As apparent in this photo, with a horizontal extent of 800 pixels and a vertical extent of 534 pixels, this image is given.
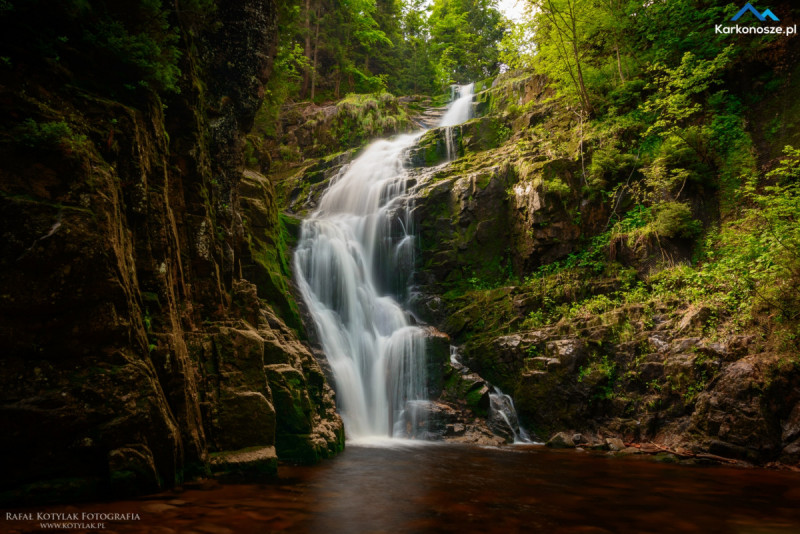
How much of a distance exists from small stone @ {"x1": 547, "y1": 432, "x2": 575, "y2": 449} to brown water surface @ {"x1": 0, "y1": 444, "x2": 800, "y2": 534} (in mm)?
2053

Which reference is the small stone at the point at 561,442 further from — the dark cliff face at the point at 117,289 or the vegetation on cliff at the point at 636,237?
the dark cliff face at the point at 117,289

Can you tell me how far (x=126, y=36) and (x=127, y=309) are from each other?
3249 millimetres

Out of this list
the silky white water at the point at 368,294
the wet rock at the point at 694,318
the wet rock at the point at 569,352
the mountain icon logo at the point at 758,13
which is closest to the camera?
the wet rock at the point at 694,318

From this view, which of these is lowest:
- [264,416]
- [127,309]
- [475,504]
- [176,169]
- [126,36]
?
[475,504]

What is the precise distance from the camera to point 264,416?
19.2ft

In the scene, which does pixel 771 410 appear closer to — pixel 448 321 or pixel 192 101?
pixel 448 321

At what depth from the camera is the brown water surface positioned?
12.1 ft

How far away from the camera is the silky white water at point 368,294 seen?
10.5 meters

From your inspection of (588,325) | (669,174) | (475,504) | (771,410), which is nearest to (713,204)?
(669,174)

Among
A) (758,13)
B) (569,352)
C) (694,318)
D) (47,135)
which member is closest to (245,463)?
(47,135)

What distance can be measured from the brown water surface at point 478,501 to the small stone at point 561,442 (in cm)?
205

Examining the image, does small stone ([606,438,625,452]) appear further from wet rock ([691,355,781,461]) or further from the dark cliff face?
the dark cliff face

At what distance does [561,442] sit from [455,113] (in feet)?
73.7

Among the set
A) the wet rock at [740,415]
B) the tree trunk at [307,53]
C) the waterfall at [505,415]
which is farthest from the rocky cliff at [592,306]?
the tree trunk at [307,53]
